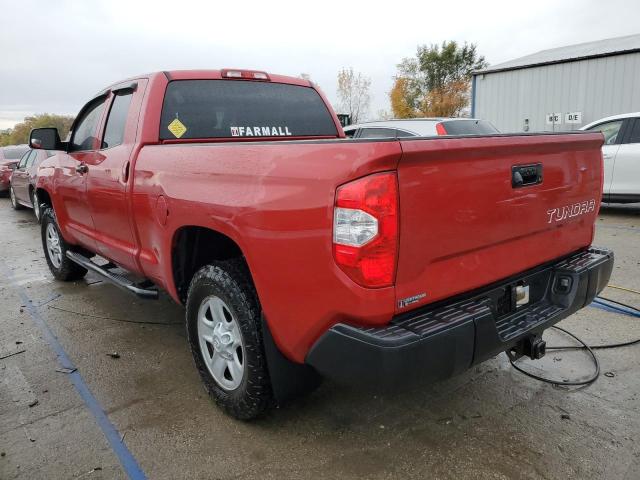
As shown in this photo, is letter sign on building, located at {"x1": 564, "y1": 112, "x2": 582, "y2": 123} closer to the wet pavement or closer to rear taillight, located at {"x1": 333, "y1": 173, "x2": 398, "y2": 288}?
the wet pavement

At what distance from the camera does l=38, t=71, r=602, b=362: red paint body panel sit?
191 cm

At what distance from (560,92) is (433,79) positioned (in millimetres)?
26650

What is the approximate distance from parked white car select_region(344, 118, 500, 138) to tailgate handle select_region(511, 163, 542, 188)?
5.41 meters

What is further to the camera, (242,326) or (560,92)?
(560,92)

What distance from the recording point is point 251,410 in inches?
99.9

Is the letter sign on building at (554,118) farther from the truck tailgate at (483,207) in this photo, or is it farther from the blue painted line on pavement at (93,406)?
the blue painted line on pavement at (93,406)

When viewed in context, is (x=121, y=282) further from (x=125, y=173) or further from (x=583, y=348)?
(x=583, y=348)

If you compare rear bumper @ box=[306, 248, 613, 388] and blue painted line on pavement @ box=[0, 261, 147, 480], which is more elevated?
rear bumper @ box=[306, 248, 613, 388]

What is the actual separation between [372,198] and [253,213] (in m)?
0.57

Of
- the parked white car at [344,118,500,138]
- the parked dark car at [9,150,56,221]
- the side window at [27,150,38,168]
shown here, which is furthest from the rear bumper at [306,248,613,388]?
the side window at [27,150,38,168]

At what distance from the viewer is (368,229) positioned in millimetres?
1854

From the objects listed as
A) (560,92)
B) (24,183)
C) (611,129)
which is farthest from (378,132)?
(560,92)

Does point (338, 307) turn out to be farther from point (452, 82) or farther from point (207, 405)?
point (452, 82)

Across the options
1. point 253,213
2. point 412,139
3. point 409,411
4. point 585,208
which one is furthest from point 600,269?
point 253,213
